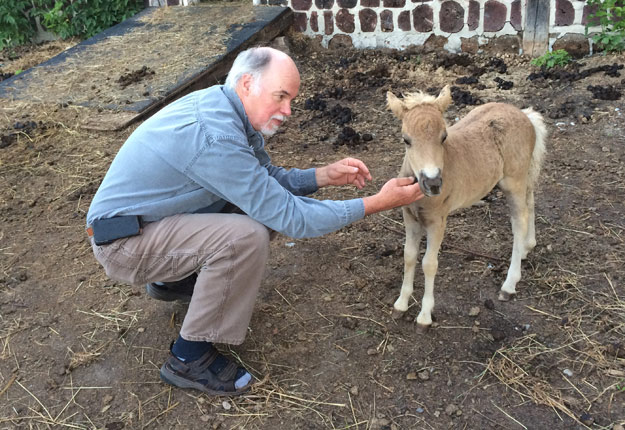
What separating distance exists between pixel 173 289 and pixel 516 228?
217cm

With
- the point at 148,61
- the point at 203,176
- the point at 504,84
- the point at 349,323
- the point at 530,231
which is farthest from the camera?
the point at 148,61

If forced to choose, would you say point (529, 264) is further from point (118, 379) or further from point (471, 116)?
point (118, 379)

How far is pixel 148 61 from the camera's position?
7.46m

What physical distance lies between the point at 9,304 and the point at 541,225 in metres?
3.78

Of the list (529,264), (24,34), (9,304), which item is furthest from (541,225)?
(24,34)

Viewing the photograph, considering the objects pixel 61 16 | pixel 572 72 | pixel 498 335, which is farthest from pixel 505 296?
pixel 61 16

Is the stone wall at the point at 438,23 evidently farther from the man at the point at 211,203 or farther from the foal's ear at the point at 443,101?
the man at the point at 211,203

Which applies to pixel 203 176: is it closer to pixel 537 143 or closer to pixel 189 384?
pixel 189 384

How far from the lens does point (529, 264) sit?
3.90 metres

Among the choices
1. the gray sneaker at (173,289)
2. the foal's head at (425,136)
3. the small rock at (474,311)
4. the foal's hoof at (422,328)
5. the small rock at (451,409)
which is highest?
the foal's head at (425,136)

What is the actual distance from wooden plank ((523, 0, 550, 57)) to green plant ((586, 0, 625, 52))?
0.49 m

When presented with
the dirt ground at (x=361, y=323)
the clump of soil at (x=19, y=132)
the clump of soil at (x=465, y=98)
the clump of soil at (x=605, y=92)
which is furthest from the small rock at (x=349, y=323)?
the clump of soil at (x=19, y=132)

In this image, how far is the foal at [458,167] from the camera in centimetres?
284

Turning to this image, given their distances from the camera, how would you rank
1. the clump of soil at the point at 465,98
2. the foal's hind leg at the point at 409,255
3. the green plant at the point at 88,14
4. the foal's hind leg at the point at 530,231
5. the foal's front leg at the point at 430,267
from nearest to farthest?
the foal's front leg at the point at 430,267 → the foal's hind leg at the point at 409,255 → the foal's hind leg at the point at 530,231 → the clump of soil at the point at 465,98 → the green plant at the point at 88,14
